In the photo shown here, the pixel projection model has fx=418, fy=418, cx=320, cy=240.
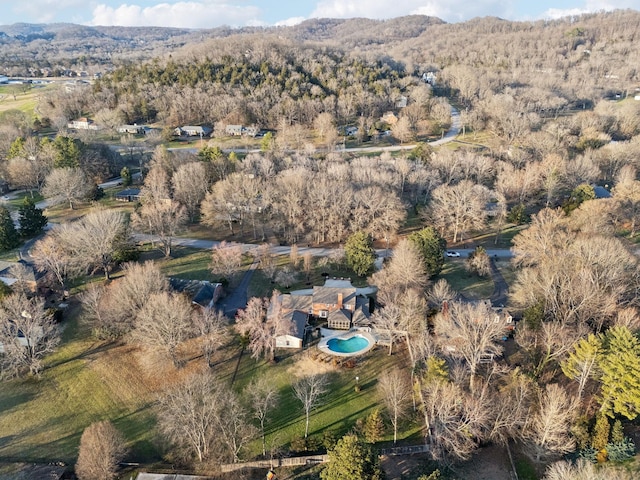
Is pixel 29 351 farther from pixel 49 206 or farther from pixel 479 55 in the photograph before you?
pixel 479 55

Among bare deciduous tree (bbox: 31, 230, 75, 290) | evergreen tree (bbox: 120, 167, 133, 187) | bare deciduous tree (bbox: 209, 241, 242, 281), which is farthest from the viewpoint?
evergreen tree (bbox: 120, 167, 133, 187)

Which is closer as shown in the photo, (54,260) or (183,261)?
(54,260)

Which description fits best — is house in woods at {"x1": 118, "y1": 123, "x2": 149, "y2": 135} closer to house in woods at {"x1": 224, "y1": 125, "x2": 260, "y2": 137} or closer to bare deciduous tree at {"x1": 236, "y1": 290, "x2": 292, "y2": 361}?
house in woods at {"x1": 224, "y1": 125, "x2": 260, "y2": 137}

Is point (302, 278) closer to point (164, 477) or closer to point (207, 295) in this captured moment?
point (207, 295)


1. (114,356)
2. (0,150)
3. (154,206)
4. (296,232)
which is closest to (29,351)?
(114,356)

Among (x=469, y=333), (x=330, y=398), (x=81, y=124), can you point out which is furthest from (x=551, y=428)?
(x=81, y=124)

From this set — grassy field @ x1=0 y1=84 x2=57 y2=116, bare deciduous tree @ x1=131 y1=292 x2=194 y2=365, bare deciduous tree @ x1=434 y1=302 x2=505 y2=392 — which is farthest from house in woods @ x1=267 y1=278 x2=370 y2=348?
grassy field @ x1=0 y1=84 x2=57 y2=116

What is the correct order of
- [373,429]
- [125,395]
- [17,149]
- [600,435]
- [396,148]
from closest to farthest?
[600,435], [373,429], [125,395], [17,149], [396,148]
